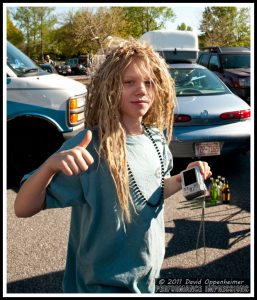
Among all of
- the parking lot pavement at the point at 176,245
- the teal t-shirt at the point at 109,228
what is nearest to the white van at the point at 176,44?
the parking lot pavement at the point at 176,245

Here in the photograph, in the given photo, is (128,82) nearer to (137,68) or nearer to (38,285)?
(137,68)

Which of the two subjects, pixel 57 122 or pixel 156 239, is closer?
pixel 156 239

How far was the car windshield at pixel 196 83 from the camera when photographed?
567 centimetres

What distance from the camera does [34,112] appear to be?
486 cm

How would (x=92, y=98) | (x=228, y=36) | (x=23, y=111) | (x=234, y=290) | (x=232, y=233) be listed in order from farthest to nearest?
(x=228, y=36), (x=23, y=111), (x=232, y=233), (x=234, y=290), (x=92, y=98)

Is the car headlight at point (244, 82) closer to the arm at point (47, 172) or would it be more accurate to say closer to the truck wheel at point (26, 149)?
the truck wheel at point (26, 149)

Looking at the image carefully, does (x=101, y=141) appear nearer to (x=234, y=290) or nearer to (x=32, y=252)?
(x=234, y=290)

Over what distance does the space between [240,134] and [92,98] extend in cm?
384

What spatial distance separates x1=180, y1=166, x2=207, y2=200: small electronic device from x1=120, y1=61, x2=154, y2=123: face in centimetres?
37

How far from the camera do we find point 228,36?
20.7 metres

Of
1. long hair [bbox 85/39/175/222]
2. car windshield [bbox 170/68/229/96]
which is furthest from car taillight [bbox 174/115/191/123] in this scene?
long hair [bbox 85/39/175/222]

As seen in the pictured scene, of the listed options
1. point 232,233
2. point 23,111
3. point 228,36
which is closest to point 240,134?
point 232,233

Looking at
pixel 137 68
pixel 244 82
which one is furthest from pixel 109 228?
pixel 244 82

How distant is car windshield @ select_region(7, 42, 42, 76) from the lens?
499 centimetres
